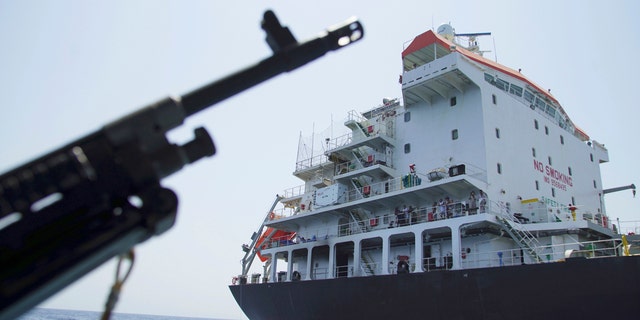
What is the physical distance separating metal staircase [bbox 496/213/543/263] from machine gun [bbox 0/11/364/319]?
51.3 ft

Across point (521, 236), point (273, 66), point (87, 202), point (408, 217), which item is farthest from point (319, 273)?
point (87, 202)

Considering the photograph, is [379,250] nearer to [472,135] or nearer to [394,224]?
[394,224]

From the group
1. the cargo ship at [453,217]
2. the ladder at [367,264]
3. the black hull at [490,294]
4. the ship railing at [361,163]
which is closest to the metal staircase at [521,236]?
the cargo ship at [453,217]

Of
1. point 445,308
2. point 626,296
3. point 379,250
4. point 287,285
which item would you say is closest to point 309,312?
point 287,285

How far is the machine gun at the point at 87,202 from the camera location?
286 cm

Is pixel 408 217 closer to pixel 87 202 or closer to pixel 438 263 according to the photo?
pixel 438 263

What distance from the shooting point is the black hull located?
12477mm

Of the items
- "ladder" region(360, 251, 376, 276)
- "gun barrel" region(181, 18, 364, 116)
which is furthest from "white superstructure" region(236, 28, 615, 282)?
"gun barrel" region(181, 18, 364, 116)

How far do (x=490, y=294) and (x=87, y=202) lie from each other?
13641 mm

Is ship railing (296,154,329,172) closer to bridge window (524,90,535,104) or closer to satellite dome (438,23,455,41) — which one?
satellite dome (438,23,455,41)

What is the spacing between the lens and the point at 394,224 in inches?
787

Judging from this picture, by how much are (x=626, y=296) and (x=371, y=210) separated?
38.4ft

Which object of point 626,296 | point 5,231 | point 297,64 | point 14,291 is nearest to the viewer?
point 14,291

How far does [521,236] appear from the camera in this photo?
57.1ft
